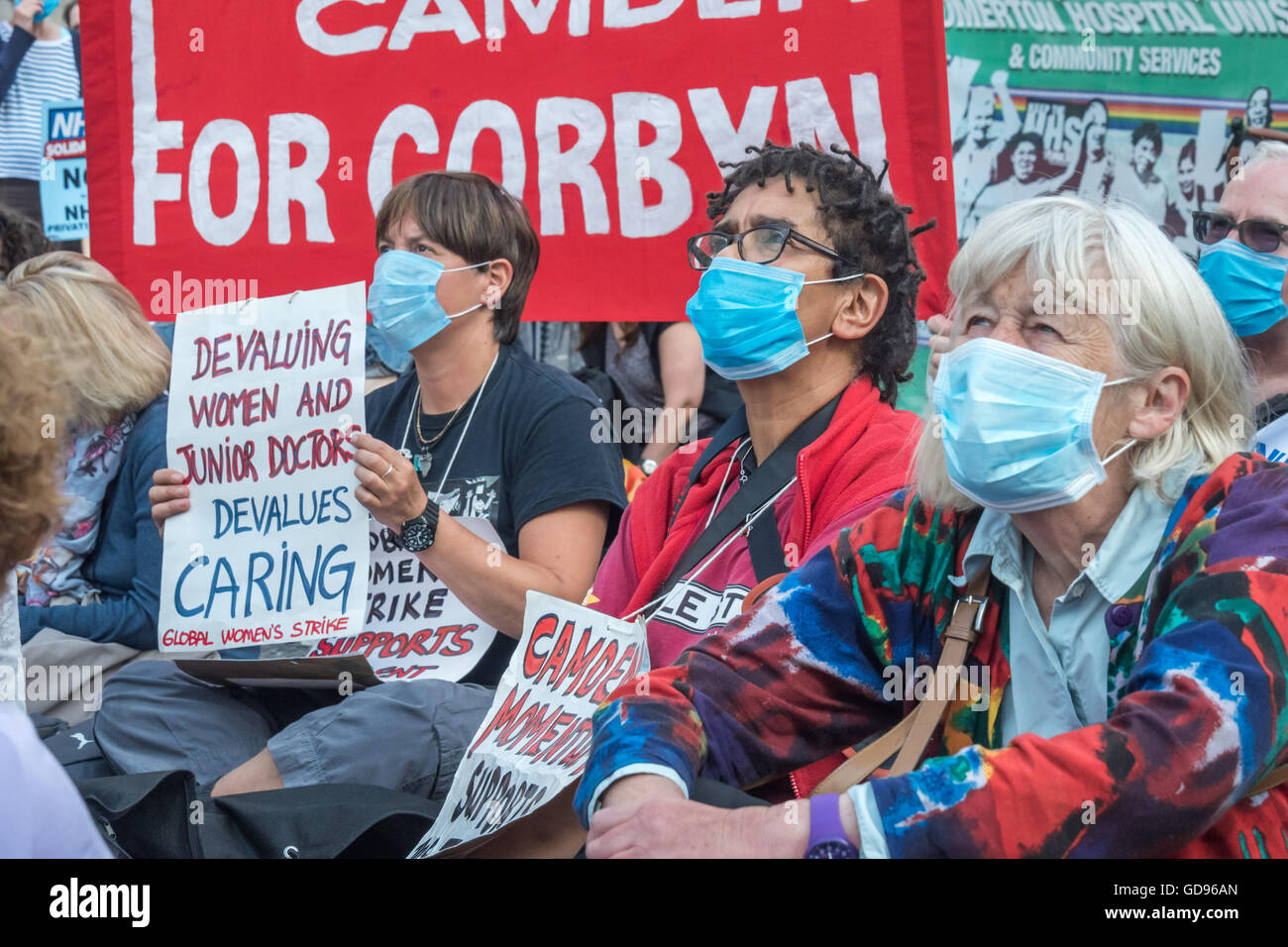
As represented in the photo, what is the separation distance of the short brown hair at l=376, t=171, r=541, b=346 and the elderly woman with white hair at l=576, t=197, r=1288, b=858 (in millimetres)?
1904

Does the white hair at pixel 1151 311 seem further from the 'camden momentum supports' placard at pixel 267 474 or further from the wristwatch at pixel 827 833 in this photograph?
the 'camden momentum supports' placard at pixel 267 474

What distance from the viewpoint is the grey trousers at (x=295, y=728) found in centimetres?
316

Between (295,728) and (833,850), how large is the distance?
1702 millimetres

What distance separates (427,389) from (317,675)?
3.20 feet

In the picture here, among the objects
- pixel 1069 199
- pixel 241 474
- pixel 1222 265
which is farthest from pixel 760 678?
pixel 1222 265

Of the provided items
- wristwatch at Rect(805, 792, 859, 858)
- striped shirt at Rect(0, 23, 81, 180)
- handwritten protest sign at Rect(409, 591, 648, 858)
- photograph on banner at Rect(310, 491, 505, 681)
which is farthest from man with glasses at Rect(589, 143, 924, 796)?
striped shirt at Rect(0, 23, 81, 180)

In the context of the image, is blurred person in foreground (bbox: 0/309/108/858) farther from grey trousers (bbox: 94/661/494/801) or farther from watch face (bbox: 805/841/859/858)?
grey trousers (bbox: 94/661/494/801)

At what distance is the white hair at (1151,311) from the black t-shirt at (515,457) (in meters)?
1.61

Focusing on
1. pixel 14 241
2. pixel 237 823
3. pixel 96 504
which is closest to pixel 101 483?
pixel 96 504

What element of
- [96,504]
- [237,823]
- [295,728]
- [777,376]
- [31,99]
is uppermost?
[31,99]

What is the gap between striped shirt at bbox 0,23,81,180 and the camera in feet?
25.2

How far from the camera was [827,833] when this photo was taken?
193 centimetres

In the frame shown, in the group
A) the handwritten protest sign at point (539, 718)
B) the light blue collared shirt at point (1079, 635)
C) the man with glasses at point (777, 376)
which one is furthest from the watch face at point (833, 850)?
the man with glasses at point (777, 376)

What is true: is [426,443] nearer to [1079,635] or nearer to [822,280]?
[822,280]
